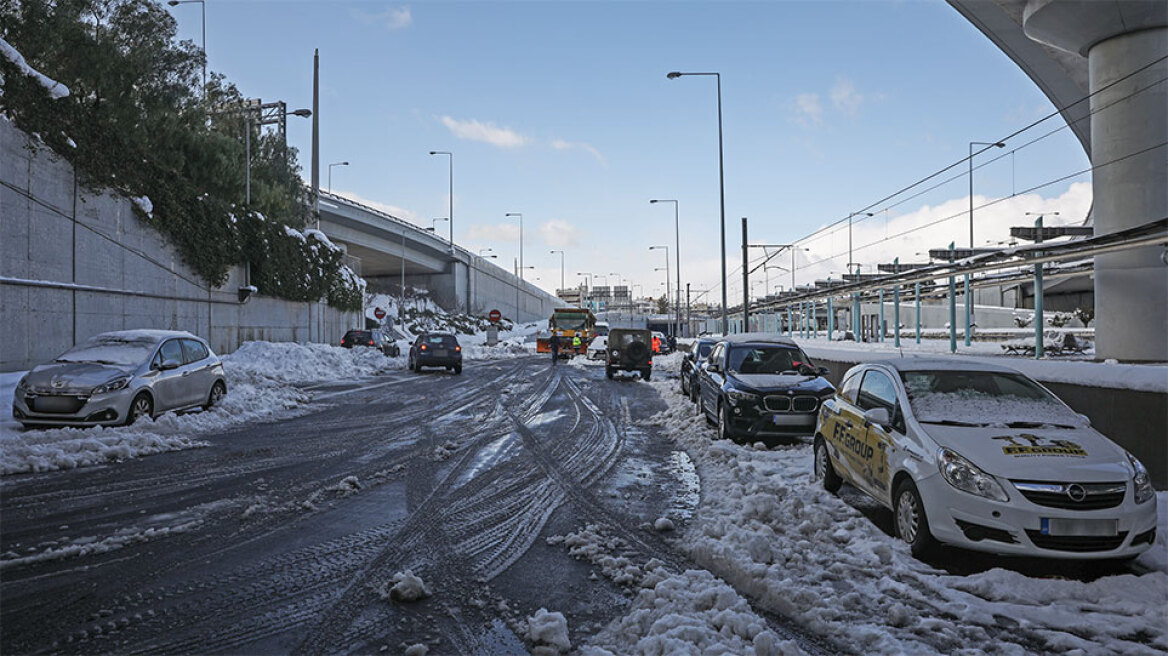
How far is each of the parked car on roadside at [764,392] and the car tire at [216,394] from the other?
9.33 metres

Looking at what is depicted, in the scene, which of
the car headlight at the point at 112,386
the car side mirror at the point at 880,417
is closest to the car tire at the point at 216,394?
the car headlight at the point at 112,386

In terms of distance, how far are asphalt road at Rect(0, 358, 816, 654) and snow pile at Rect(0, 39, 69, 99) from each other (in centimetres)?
1153

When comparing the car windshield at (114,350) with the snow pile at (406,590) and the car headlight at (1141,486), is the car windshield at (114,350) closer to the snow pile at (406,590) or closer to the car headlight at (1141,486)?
the snow pile at (406,590)

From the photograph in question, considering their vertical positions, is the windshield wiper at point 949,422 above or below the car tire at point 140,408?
above

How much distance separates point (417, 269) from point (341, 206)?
2137 cm

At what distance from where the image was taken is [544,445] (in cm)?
1032

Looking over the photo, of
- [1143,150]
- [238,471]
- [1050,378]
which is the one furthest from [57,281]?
[1143,150]

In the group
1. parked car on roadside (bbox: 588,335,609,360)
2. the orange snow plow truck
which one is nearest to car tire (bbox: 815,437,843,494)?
parked car on roadside (bbox: 588,335,609,360)

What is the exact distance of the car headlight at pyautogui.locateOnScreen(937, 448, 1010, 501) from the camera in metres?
4.69

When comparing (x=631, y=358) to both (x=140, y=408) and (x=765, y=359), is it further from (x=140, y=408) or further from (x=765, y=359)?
(x=140, y=408)

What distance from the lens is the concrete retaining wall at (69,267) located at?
14539 mm

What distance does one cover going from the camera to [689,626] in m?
3.66

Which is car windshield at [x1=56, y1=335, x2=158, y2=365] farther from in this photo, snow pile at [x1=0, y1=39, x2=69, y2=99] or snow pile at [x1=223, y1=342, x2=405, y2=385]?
snow pile at [x1=0, y1=39, x2=69, y2=99]

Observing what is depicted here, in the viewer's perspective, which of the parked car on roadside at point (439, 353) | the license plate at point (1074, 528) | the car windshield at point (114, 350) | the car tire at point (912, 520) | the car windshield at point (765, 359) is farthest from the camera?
the parked car on roadside at point (439, 353)
